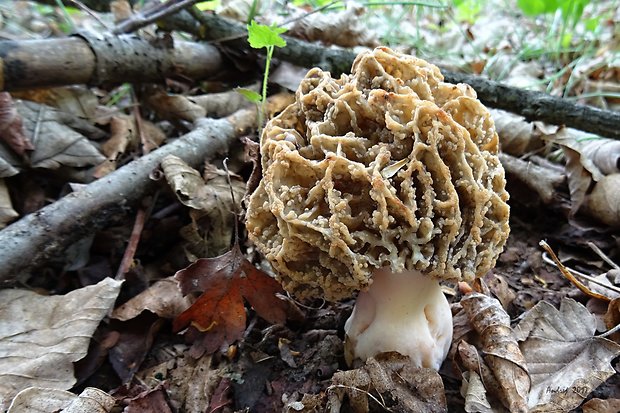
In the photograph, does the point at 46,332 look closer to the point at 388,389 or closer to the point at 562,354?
the point at 388,389

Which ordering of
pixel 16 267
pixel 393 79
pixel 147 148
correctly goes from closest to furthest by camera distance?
pixel 393 79 → pixel 16 267 → pixel 147 148

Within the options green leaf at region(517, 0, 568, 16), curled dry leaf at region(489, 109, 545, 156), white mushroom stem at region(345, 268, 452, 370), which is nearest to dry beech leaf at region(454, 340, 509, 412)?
white mushroom stem at region(345, 268, 452, 370)

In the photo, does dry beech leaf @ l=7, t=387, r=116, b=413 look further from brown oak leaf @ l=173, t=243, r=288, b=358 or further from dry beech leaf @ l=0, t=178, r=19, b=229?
dry beech leaf @ l=0, t=178, r=19, b=229

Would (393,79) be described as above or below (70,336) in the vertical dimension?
above

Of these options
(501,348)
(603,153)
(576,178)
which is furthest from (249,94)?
(603,153)

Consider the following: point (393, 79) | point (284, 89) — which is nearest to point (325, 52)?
point (284, 89)

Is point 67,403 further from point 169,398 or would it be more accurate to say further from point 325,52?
point 325,52
